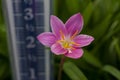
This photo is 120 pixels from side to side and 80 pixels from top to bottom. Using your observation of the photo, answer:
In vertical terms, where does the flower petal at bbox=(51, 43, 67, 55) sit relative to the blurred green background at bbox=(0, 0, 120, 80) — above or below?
above

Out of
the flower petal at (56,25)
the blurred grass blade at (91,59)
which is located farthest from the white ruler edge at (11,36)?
the blurred grass blade at (91,59)

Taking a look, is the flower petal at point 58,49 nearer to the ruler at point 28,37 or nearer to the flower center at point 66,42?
the flower center at point 66,42

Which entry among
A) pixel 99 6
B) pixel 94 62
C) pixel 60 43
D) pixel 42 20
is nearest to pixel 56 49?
pixel 60 43

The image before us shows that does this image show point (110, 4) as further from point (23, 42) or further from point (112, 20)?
point (23, 42)

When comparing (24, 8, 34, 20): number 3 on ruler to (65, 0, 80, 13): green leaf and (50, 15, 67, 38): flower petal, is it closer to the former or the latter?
(50, 15, 67, 38): flower petal

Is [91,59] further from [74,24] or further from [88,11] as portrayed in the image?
[74,24]

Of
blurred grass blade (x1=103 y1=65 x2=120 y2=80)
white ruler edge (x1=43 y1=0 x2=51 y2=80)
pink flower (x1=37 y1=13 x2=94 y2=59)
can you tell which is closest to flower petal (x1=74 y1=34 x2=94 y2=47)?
pink flower (x1=37 y1=13 x2=94 y2=59)

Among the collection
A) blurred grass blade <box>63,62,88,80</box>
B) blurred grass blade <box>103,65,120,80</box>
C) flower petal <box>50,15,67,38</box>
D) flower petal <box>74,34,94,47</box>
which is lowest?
blurred grass blade <box>103,65,120,80</box>
